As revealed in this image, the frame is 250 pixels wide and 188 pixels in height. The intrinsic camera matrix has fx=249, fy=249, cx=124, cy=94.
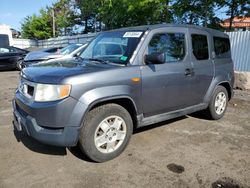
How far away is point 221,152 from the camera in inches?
151

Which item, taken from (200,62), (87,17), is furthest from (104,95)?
(87,17)

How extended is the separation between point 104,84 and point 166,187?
4.82 feet

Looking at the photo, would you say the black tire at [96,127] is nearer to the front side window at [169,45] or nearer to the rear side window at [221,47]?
the front side window at [169,45]

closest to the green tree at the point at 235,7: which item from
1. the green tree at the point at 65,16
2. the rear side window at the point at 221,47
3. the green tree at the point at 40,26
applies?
Result: the rear side window at the point at 221,47

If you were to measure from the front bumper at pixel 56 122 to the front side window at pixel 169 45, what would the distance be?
5.12 ft

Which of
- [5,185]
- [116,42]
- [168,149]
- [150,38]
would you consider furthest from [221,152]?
[5,185]

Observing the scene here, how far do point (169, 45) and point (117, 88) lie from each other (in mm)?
1402

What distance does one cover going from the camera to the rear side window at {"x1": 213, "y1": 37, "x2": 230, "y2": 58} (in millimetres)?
5100

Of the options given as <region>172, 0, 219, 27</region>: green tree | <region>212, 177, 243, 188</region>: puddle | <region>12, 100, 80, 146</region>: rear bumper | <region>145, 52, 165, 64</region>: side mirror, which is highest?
<region>172, 0, 219, 27</region>: green tree

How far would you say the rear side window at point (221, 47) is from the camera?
16.7 feet

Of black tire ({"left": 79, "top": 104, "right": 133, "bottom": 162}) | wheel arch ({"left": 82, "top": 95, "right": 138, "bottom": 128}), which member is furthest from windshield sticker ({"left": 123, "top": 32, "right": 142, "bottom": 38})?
black tire ({"left": 79, "top": 104, "right": 133, "bottom": 162})

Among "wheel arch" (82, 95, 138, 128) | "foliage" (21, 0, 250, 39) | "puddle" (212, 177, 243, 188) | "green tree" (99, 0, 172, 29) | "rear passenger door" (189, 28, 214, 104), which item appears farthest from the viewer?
"green tree" (99, 0, 172, 29)

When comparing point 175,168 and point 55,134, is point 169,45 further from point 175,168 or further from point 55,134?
point 55,134

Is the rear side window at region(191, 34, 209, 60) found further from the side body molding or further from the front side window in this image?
the side body molding
